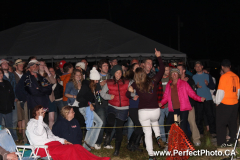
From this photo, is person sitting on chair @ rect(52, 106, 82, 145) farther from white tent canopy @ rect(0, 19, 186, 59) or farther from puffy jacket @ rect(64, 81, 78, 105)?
white tent canopy @ rect(0, 19, 186, 59)

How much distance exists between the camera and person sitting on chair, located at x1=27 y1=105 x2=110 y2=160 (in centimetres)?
477

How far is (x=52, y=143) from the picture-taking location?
5.04m

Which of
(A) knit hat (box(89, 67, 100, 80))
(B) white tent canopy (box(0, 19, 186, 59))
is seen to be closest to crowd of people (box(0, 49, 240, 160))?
(A) knit hat (box(89, 67, 100, 80))

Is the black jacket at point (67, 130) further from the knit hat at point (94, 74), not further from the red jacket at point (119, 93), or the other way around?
the knit hat at point (94, 74)

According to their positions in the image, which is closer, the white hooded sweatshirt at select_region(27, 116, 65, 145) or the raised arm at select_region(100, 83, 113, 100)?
the white hooded sweatshirt at select_region(27, 116, 65, 145)

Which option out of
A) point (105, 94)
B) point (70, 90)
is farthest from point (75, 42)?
point (105, 94)

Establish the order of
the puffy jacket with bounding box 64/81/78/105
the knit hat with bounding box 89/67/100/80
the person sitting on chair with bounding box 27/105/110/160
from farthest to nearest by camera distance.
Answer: the puffy jacket with bounding box 64/81/78/105 < the knit hat with bounding box 89/67/100/80 < the person sitting on chair with bounding box 27/105/110/160

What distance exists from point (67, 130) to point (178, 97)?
8.19ft

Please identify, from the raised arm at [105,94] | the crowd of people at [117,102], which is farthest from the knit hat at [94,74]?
the raised arm at [105,94]

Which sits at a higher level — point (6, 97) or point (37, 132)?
point (6, 97)

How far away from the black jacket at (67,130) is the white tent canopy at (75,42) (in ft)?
24.5

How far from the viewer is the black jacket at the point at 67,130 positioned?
5453 millimetres

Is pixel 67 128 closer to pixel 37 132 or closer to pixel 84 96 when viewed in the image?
pixel 37 132

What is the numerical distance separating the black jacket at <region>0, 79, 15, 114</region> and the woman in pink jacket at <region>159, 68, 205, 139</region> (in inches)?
141
